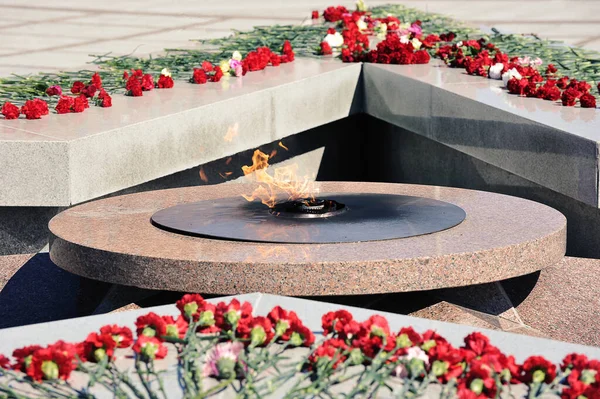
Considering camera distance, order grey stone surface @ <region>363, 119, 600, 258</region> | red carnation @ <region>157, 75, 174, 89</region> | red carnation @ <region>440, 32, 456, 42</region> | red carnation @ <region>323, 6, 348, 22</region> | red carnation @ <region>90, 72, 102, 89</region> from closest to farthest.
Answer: grey stone surface @ <region>363, 119, 600, 258</region>, red carnation @ <region>90, 72, 102, 89</region>, red carnation @ <region>157, 75, 174, 89</region>, red carnation @ <region>440, 32, 456, 42</region>, red carnation @ <region>323, 6, 348, 22</region>

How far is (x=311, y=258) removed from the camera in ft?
14.8

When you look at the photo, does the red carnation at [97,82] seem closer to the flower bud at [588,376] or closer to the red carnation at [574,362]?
the red carnation at [574,362]

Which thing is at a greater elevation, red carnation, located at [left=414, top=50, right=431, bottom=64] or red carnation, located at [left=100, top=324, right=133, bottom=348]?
red carnation, located at [left=414, top=50, right=431, bottom=64]

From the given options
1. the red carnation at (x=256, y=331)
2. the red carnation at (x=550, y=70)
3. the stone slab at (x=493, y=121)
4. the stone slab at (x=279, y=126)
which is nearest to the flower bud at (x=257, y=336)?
the red carnation at (x=256, y=331)

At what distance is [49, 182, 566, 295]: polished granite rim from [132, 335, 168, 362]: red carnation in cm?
115

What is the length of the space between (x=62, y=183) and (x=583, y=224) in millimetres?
3019

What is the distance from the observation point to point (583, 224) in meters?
6.25

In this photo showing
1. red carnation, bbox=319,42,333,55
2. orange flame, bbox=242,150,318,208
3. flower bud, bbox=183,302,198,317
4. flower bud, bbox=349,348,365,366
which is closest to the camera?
flower bud, bbox=349,348,365,366

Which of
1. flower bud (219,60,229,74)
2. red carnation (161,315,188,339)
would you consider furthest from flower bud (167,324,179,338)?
flower bud (219,60,229,74)

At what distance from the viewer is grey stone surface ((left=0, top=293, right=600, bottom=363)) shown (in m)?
3.40

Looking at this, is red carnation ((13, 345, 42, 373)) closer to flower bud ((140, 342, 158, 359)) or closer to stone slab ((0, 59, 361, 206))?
flower bud ((140, 342, 158, 359))

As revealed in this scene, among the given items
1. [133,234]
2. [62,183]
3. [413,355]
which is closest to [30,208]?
[62,183]

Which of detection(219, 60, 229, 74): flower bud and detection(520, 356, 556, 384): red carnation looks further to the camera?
detection(219, 60, 229, 74): flower bud

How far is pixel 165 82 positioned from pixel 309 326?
168 inches
